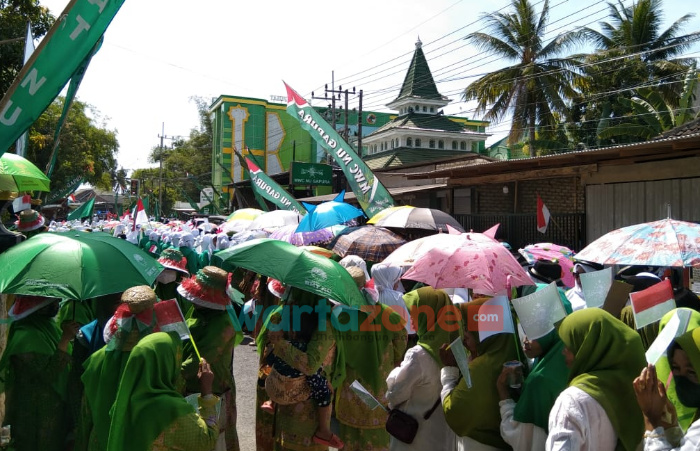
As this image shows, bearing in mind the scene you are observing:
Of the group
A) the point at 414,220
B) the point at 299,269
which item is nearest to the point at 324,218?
the point at 414,220

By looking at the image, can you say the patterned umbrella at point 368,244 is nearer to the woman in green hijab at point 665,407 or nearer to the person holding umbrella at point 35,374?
the person holding umbrella at point 35,374

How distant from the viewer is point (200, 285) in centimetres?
367

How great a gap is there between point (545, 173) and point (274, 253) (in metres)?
9.95

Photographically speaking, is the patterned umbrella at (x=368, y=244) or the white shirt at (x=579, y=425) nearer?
the white shirt at (x=579, y=425)

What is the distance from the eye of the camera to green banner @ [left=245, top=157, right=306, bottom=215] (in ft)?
43.7

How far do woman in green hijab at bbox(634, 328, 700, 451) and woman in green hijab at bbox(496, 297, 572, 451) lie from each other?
472mm

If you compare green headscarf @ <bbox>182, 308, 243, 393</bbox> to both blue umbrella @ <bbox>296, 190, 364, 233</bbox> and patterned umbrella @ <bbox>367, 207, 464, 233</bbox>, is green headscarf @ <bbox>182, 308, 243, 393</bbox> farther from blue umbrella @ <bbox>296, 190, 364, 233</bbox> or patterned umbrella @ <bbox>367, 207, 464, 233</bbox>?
blue umbrella @ <bbox>296, 190, 364, 233</bbox>

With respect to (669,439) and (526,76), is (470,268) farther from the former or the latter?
(526,76)

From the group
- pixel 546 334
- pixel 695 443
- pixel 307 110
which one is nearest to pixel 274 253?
pixel 546 334

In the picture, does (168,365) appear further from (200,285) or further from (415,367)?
(415,367)

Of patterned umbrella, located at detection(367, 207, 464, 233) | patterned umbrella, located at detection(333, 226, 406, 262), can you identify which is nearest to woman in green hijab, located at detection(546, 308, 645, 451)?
patterned umbrella, located at detection(333, 226, 406, 262)

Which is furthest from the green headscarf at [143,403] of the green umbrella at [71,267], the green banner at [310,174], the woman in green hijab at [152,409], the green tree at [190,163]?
the green tree at [190,163]

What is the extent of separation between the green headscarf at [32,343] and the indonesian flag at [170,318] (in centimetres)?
116

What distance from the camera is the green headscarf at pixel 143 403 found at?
260cm
